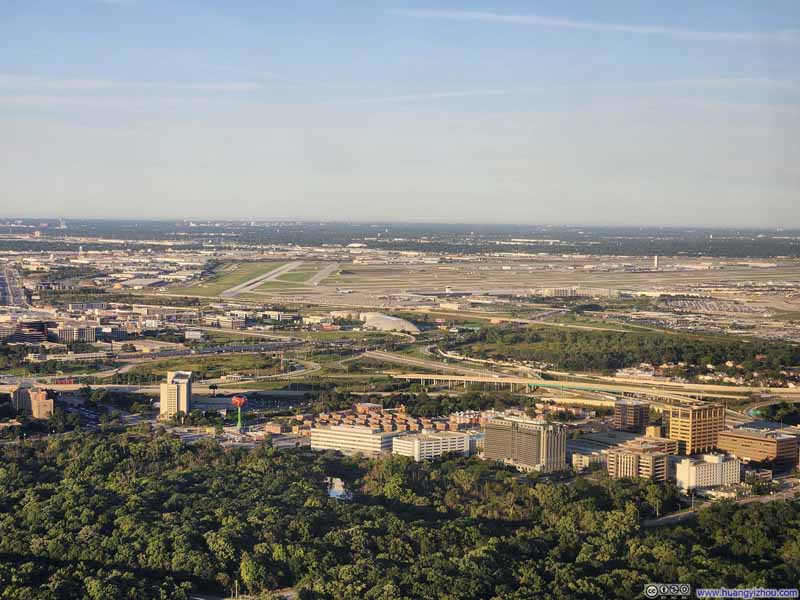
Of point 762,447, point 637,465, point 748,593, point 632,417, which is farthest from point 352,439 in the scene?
point 748,593

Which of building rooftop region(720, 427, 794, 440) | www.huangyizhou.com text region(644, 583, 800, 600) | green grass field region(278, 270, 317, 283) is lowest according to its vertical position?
green grass field region(278, 270, 317, 283)

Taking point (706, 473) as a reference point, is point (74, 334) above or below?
below

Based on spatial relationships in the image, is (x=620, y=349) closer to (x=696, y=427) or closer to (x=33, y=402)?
(x=696, y=427)

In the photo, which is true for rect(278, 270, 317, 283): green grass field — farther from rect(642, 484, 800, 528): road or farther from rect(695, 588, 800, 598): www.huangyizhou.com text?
rect(695, 588, 800, 598): www.huangyizhou.com text

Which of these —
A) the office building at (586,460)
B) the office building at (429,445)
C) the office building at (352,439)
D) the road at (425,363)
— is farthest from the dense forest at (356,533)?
the road at (425,363)

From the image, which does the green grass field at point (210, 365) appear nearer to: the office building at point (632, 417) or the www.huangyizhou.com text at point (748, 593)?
the office building at point (632, 417)

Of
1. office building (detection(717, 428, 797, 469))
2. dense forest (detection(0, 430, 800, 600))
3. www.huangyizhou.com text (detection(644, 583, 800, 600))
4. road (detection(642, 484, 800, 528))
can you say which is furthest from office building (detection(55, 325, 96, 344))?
www.huangyizhou.com text (detection(644, 583, 800, 600))
